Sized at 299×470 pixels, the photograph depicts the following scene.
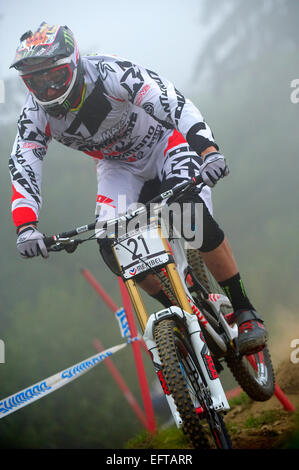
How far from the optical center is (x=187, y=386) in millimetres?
2398

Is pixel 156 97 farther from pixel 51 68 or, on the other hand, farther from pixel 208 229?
pixel 208 229

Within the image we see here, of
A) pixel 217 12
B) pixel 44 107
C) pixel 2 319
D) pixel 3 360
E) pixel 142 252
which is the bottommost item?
pixel 3 360

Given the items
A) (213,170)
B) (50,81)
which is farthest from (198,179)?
(50,81)

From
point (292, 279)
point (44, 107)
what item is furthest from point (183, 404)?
point (292, 279)

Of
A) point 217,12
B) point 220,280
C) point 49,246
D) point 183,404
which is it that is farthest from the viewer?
point 217,12

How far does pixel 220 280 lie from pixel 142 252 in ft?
2.89

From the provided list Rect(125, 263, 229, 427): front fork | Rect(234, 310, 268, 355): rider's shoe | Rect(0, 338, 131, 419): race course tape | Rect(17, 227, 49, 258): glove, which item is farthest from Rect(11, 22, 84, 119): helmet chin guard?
Rect(0, 338, 131, 419): race course tape

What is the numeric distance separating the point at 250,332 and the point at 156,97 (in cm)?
156

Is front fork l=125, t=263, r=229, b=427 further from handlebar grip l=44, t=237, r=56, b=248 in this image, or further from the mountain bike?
handlebar grip l=44, t=237, r=56, b=248

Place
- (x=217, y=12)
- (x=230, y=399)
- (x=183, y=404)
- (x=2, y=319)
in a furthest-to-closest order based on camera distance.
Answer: (x=217, y=12) < (x=2, y=319) < (x=230, y=399) < (x=183, y=404)

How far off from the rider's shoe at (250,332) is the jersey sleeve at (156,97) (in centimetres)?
119

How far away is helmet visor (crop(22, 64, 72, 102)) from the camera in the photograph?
9.32 feet

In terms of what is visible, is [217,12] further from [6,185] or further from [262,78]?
[6,185]

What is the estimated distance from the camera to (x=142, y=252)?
254cm
